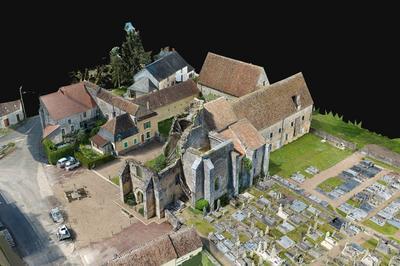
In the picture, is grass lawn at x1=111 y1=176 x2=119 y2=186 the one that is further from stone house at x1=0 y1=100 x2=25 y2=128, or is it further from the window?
stone house at x1=0 y1=100 x2=25 y2=128

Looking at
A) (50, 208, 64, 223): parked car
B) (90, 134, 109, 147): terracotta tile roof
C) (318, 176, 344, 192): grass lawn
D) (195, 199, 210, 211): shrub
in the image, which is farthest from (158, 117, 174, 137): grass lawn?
(318, 176, 344, 192): grass lawn

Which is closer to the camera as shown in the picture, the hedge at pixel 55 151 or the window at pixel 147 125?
the hedge at pixel 55 151

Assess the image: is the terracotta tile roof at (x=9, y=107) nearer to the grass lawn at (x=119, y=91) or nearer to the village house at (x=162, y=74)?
the grass lawn at (x=119, y=91)

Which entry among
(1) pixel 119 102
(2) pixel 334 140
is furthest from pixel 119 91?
(2) pixel 334 140

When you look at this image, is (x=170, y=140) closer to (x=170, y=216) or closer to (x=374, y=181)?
(x=170, y=216)

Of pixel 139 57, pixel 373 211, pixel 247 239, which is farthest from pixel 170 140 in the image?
pixel 139 57

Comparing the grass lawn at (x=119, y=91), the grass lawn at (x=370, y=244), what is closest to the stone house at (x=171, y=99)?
the grass lawn at (x=119, y=91)

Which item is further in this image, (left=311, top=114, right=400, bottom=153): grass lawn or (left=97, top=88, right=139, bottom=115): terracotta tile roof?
(left=311, top=114, right=400, bottom=153): grass lawn
